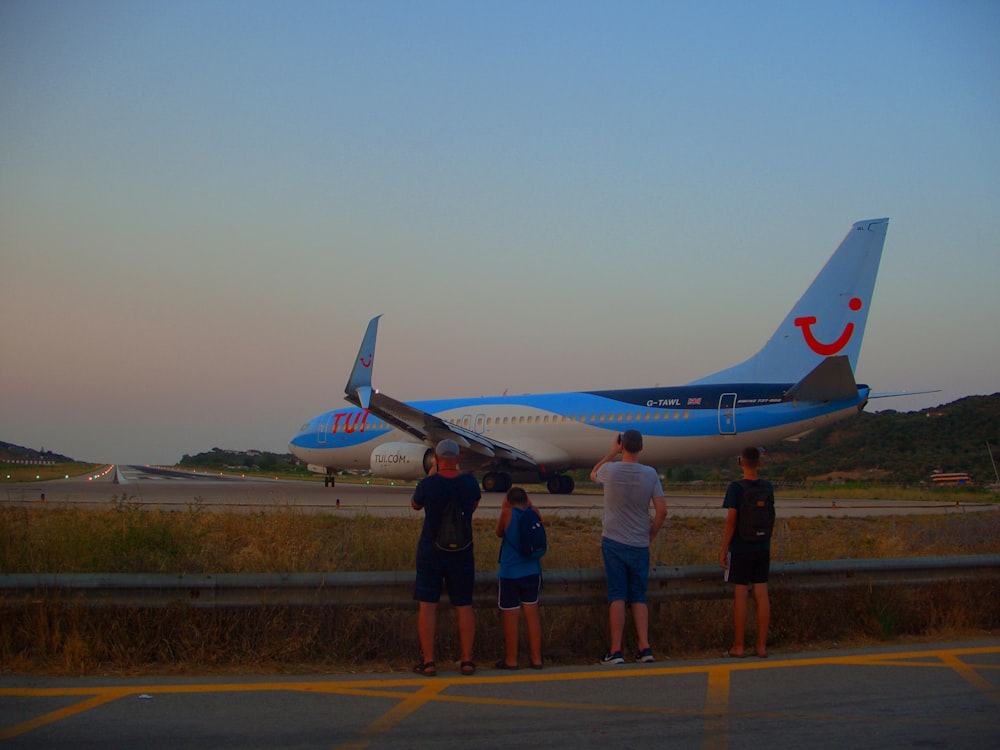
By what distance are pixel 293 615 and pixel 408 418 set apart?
22499 mm

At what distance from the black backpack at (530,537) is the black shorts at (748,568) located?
1.60 m

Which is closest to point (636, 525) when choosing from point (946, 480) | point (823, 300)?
point (823, 300)

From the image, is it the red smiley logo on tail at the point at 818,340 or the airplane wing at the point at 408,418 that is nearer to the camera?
the red smiley logo on tail at the point at 818,340

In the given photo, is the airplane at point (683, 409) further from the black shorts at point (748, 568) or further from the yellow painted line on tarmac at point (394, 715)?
the yellow painted line on tarmac at point (394, 715)

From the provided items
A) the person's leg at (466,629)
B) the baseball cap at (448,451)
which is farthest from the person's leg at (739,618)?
the baseball cap at (448,451)

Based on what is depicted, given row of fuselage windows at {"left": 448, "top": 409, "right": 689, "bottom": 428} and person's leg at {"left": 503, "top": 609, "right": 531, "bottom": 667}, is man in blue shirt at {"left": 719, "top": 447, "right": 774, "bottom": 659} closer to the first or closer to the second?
person's leg at {"left": 503, "top": 609, "right": 531, "bottom": 667}

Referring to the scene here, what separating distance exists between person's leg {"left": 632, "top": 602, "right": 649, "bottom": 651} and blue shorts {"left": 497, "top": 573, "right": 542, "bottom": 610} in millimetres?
803

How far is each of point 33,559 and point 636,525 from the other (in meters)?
5.00

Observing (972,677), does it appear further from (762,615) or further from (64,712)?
(64,712)

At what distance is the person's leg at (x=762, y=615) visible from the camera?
725 centimetres

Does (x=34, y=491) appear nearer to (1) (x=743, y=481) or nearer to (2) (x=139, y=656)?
(2) (x=139, y=656)

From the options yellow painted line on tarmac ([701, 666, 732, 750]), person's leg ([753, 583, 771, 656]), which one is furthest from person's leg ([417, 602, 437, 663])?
person's leg ([753, 583, 771, 656])

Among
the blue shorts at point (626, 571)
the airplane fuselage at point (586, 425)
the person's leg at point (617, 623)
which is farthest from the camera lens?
the airplane fuselage at point (586, 425)

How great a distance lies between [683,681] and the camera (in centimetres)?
637
